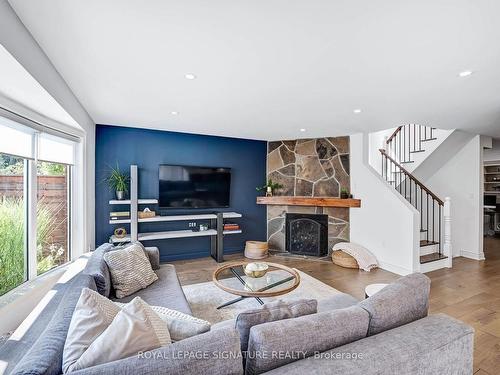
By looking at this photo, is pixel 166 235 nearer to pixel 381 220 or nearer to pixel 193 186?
pixel 193 186

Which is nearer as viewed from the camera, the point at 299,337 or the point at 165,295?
the point at 299,337

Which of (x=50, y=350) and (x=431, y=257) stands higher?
(x=50, y=350)

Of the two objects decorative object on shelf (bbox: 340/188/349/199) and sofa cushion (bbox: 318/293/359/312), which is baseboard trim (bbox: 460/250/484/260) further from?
sofa cushion (bbox: 318/293/359/312)

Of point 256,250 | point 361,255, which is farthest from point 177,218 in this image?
point 361,255

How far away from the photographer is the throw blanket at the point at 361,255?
161 inches

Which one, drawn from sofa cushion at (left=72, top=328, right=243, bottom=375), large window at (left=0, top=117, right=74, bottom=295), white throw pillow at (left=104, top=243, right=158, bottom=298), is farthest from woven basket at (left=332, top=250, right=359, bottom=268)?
large window at (left=0, top=117, right=74, bottom=295)

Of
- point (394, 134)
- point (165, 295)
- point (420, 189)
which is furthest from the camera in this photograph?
point (394, 134)

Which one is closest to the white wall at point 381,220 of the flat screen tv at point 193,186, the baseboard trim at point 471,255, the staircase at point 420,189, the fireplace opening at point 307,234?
the fireplace opening at point 307,234

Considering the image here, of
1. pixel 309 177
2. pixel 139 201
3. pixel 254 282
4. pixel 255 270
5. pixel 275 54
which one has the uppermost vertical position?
pixel 275 54

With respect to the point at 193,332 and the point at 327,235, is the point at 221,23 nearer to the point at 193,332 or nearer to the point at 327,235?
the point at 193,332

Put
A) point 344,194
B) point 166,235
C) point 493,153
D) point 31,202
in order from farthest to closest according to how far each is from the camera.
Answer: point 493,153 < point 344,194 < point 166,235 < point 31,202

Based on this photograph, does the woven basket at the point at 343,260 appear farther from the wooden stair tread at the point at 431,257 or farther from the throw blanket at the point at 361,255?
the wooden stair tread at the point at 431,257

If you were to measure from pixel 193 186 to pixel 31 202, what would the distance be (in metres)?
2.34

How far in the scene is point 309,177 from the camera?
514 centimetres
